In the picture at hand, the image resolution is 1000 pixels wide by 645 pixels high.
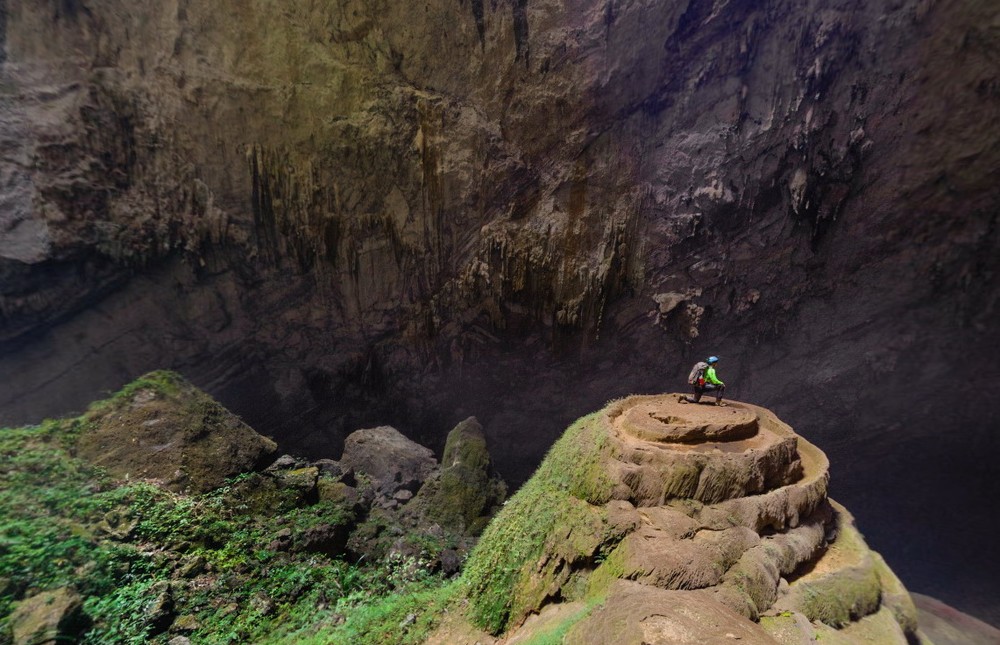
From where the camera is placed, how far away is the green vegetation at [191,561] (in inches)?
205

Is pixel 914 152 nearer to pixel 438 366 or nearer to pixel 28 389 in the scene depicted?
pixel 438 366

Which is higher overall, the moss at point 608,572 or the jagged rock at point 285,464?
the moss at point 608,572

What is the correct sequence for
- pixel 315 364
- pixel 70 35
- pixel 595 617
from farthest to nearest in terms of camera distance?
pixel 315 364
pixel 70 35
pixel 595 617

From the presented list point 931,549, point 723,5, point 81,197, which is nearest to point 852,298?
point 931,549

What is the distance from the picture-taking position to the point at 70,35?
33.9 ft

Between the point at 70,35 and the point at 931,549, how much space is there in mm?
28071

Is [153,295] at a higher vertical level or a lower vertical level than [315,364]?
higher

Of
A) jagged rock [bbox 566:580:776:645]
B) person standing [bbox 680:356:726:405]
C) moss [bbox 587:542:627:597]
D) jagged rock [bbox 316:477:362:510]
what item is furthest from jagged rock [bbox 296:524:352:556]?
person standing [bbox 680:356:726:405]

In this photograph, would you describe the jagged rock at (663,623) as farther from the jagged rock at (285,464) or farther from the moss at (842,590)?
the jagged rock at (285,464)

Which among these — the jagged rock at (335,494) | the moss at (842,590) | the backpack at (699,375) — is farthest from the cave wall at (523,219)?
the moss at (842,590)

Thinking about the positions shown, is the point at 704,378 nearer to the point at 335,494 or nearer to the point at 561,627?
the point at 561,627

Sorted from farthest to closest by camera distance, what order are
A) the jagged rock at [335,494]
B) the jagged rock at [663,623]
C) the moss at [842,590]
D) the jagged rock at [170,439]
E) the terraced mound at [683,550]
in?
the jagged rock at [335,494] < the jagged rock at [170,439] < the moss at [842,590] < the terraced mound at [683,550] < the jagged rock at [663,623]

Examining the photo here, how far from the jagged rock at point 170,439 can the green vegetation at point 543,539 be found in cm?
554

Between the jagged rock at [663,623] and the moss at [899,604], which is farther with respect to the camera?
the moss at [899,604]
